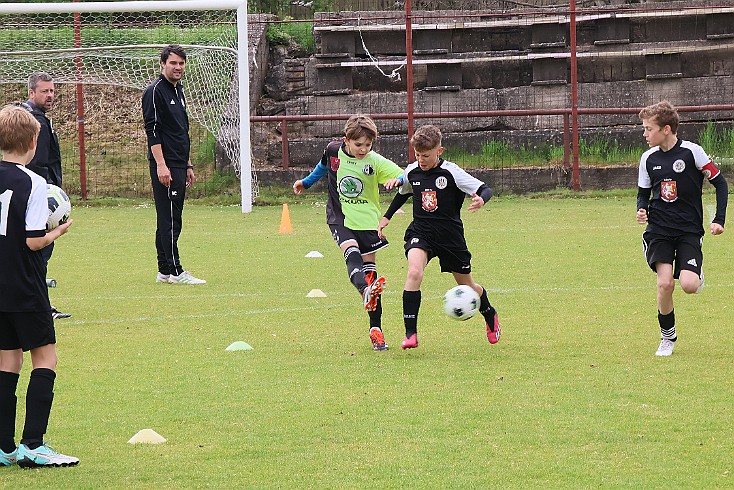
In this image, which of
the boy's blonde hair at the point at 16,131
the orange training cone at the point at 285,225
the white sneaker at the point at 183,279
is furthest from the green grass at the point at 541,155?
the boy's blonde hair at the point at 16,131

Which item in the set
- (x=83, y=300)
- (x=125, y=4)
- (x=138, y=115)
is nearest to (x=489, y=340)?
(x=83, y=300)

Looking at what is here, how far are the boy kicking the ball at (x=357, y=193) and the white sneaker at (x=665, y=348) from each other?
1.94 meters

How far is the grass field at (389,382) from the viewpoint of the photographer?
16.8 ft

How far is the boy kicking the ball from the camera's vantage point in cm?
824

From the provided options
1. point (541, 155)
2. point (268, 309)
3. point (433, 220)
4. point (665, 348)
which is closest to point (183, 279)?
point (268, 309)

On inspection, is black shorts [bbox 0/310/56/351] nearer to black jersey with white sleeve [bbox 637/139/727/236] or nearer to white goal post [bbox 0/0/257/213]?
black jersey with white sleeve [bbox 637/139/727/236]

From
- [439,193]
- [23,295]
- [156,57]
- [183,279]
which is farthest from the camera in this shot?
[156,57]

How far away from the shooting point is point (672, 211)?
25.1 feet

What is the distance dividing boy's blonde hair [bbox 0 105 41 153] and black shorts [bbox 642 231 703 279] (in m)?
4.25

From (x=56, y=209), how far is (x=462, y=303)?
311cm

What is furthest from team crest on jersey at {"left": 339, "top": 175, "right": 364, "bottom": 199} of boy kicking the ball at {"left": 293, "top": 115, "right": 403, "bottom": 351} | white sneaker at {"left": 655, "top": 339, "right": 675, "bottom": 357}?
white sneaker at {"left": 655, "top": 339, "right": 675, "bottom": 357}

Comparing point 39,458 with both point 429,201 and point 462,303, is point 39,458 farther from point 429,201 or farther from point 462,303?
point 429,201

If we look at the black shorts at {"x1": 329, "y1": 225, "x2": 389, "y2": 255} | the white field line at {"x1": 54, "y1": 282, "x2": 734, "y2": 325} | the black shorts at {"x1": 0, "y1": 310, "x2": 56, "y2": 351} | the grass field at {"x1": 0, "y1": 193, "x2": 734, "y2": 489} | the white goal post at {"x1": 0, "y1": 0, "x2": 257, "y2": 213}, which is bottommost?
the grass field at {"x1": 0, "y1": 193, "x2": 734, "y2": 489}

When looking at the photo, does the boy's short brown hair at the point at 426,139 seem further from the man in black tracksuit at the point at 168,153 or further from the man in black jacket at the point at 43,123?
the man in black tracksuit at the point at 168,153
